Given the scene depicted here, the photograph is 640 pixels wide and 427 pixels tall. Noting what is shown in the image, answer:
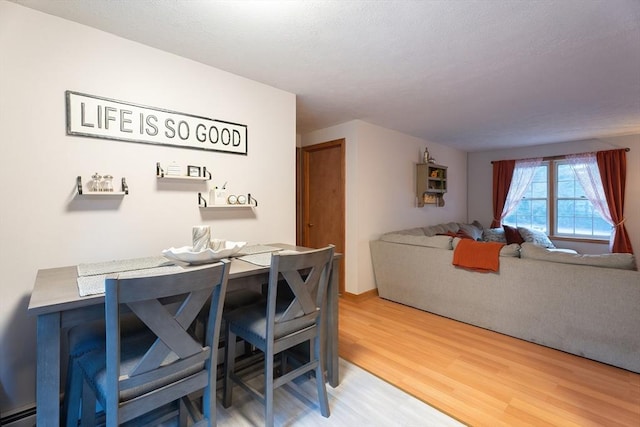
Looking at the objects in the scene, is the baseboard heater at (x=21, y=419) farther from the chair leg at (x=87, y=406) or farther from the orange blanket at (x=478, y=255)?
the orange blanket at (x=478, y=255)

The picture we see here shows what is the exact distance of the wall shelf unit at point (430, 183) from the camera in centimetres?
Answer: 438

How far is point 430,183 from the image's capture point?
4.50 metres

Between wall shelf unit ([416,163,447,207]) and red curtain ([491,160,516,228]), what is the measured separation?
139cm

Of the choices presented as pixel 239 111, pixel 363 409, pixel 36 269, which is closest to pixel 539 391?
pixel 363 409

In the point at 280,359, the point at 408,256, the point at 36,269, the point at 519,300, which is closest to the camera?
the point at 36,269

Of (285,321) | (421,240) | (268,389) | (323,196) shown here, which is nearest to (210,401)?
(268,389)

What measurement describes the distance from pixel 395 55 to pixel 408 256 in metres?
2.17

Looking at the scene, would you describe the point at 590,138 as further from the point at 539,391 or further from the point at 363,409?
the point at 363,409

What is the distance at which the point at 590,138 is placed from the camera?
4.59m

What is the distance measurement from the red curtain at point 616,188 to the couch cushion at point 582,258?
293 centimetres

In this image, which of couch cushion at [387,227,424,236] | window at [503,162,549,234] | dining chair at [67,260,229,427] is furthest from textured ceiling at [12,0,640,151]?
window at [503,162,549,234]

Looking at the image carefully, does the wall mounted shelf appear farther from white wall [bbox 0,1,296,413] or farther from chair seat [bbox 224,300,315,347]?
chair seat [bbox 224,300,315,347]

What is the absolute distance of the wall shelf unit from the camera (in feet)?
14.4

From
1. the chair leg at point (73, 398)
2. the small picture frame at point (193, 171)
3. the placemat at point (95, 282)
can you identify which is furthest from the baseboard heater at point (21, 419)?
the small picture frame at point (193, 171)
